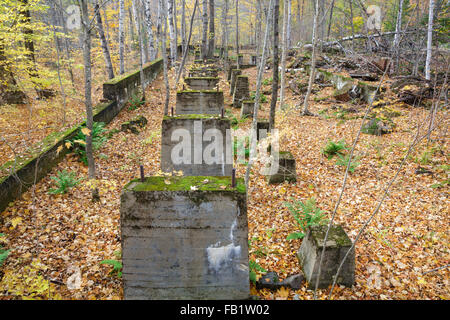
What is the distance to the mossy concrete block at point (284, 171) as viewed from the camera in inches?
293

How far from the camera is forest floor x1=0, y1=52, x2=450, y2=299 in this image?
436cm

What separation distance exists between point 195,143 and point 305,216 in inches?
141

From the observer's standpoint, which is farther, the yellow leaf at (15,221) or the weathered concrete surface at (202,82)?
the weathered concrete surface at (202,82)

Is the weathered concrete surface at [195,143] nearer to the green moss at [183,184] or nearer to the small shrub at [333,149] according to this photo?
the green moss at [183,184]

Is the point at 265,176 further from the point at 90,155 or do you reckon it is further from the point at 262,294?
the point at 90,155

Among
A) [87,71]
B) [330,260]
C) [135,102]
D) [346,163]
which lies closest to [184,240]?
[330,260]

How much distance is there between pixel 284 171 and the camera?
7496 mm

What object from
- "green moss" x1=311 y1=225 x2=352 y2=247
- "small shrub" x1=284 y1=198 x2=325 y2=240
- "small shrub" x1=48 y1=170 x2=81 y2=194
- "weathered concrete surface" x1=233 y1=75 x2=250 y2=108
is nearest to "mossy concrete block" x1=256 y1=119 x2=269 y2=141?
"small shrub" x1=284 y1=198 x2=325 y2=240

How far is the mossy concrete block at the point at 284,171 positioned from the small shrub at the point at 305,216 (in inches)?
57.3

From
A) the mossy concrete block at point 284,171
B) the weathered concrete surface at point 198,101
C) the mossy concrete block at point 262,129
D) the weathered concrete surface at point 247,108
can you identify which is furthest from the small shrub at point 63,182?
the weathered concrete surface at point 247,108

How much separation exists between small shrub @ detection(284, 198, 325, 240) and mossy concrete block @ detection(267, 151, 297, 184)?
57.3 inches

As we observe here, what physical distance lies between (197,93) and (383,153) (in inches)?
274
